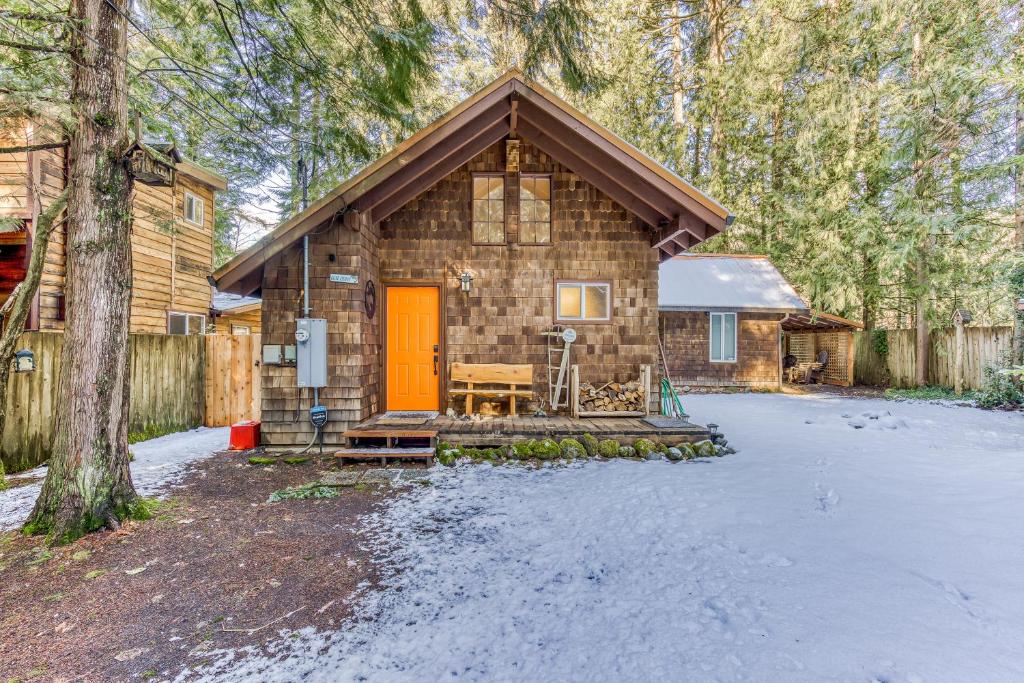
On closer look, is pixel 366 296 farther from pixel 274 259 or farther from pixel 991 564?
pixel 991 564

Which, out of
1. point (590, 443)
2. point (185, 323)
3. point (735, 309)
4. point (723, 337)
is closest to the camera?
point (590, 443)

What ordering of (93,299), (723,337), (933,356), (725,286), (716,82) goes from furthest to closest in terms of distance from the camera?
(716,82)
(725,286)
(723,337)
(933,356)
(93,299)

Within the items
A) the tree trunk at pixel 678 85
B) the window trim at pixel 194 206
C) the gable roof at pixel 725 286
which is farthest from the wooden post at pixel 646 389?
the tree trunk at pixel 678 85

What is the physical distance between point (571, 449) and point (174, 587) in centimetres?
404

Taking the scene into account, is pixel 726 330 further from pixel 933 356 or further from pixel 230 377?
pixel 230 377

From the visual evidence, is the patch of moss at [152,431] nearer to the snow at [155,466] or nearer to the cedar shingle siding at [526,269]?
the snow at [155,466]

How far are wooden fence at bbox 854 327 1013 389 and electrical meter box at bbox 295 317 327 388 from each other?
13898 mm

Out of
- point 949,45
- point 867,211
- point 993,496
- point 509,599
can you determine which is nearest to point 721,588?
point 509,599

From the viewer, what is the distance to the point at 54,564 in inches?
116

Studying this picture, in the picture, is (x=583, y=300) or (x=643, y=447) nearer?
(x=643, y=447)

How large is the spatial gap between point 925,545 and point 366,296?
6.21 metres

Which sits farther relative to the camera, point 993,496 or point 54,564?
point 993,496

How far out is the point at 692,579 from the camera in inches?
110

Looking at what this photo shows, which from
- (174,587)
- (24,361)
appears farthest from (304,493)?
(24,361)
